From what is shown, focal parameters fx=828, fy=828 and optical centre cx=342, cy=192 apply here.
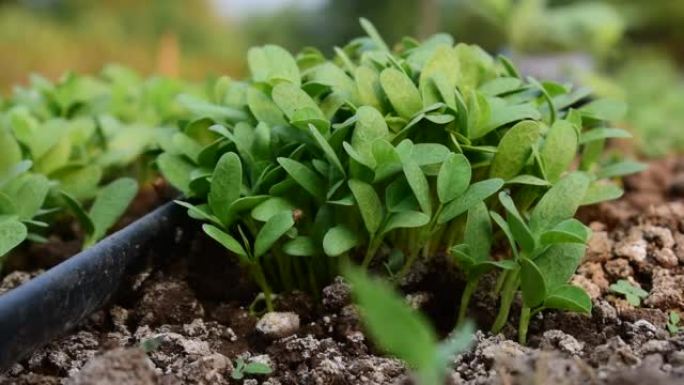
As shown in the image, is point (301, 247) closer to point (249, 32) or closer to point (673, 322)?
point (673, 322)

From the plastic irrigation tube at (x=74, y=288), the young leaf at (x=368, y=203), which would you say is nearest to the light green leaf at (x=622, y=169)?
the young leaf at (x=368, y=203)

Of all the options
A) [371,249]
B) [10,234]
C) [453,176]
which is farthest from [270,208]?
[10,234]

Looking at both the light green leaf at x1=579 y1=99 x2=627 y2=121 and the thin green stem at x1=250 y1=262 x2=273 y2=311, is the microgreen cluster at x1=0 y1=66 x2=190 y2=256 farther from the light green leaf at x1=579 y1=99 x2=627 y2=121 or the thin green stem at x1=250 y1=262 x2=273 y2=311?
the light green leaf at x1=579 y1=99 x2=627 y2=121

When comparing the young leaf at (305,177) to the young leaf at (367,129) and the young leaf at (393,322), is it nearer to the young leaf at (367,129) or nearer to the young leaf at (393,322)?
the young leaf at (367,129)

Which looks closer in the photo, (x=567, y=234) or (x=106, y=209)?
(x=567, y=234)

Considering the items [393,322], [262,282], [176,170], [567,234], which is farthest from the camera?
[176,170]

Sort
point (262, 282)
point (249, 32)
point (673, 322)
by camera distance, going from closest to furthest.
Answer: point (673, 322)
point (262, 282)
point (249, 32)
